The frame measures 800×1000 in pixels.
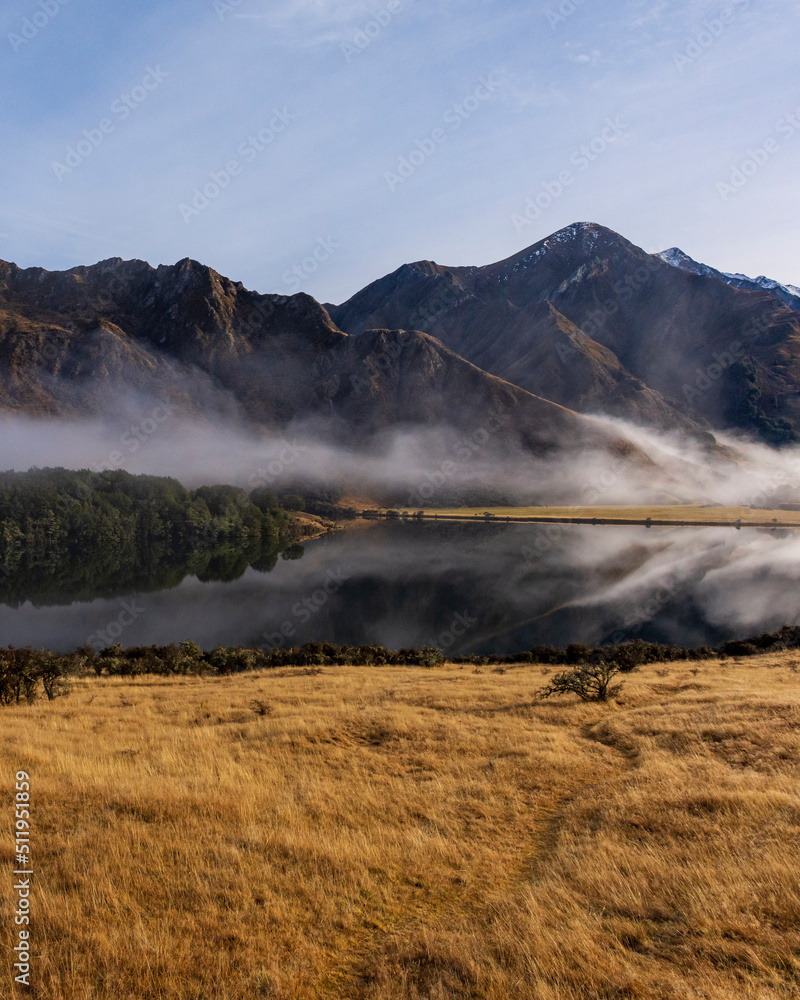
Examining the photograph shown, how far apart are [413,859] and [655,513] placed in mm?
170251

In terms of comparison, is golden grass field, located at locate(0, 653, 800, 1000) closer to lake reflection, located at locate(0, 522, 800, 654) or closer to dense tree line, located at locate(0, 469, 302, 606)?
lake reflection, located at locate(0, 522, 800, 654)

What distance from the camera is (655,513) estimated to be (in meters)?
160

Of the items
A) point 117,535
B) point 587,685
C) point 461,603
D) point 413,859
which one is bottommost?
point 117,535

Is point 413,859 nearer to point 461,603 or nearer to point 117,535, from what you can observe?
point 461,603

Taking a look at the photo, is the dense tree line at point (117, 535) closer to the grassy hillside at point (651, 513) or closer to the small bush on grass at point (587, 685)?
the small bush on grass at point (587, 685)

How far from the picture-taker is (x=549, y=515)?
16138 centimetres

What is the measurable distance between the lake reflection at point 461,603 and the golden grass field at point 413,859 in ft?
91.7

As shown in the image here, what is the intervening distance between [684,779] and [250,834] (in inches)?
317

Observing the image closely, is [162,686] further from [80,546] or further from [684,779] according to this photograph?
[80,546]

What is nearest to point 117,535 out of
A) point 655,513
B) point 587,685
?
point 587,685

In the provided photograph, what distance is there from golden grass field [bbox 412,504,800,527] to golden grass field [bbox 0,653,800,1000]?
144 m

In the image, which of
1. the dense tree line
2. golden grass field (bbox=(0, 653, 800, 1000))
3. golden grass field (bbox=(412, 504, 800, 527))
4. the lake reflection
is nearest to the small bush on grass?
golden grass field (bbox=(0, 653, 800, 1000))

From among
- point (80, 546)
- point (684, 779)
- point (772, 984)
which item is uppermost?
point (772, 984)

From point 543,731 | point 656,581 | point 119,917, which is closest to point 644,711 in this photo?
point 543,731
